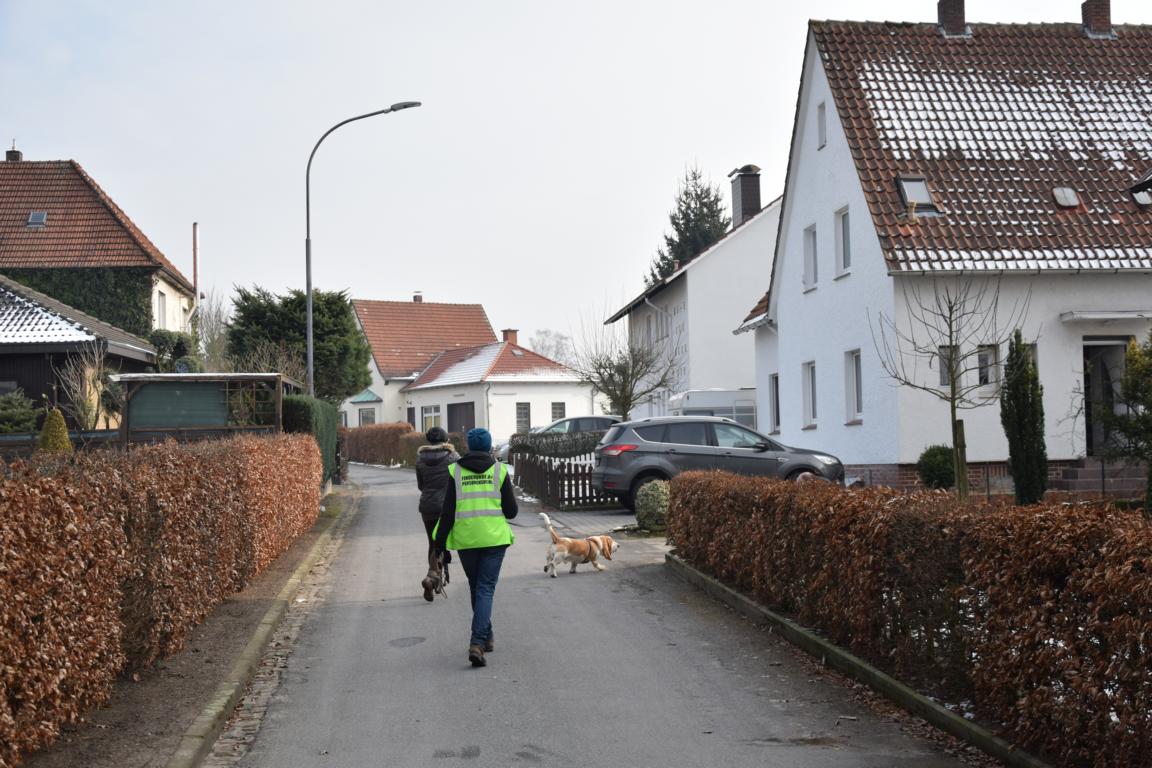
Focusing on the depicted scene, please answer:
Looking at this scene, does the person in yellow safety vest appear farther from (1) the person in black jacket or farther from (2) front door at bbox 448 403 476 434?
(2) front door at bbox 448 403 476 434

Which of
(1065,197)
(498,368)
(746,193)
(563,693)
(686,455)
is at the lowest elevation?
(563,693)

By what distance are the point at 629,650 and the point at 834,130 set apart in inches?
694

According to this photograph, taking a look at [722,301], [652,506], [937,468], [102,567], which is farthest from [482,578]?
[722,301]

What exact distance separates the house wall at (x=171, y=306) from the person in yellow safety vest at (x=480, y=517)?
3378 centimetres

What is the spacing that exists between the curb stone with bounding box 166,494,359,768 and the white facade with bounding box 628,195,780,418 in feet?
85.2

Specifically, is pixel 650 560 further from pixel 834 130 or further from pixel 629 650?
pixel 834 130

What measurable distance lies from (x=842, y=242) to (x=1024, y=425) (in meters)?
9.24

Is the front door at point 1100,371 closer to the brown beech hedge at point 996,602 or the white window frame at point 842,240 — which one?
the white window frame at point 842,240

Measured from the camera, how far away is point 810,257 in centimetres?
2670

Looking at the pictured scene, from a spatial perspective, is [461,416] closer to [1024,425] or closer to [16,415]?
[16,415]

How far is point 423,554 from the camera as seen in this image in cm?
1708

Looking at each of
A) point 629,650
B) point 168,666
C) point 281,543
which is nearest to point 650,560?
point 281,543

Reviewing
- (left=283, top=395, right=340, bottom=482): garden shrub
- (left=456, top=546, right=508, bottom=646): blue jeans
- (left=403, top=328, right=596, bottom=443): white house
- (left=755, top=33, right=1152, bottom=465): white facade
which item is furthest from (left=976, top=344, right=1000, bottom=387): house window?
(left=403, top=328, right=596, bottom=443): white house

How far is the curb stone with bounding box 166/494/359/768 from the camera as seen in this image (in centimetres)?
629
